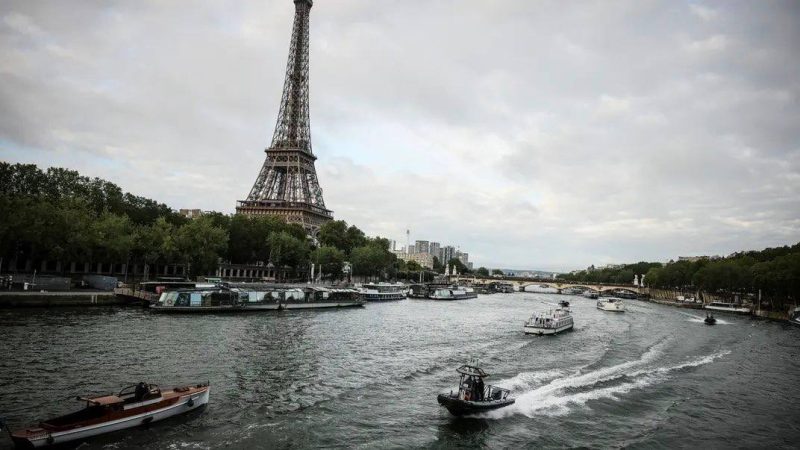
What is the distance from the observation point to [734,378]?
143 ft

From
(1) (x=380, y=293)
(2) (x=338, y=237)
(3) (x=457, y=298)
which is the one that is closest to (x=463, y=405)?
(1) (x=380, y=293)

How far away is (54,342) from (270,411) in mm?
22573

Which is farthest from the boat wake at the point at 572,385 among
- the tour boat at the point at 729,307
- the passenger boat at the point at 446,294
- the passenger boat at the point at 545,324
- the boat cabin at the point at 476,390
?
the passenger boat at the point at 446,294

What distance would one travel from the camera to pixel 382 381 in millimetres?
35219

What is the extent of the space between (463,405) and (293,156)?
145958 mm

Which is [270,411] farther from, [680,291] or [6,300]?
[680,291]

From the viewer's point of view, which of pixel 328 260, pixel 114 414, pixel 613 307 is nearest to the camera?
pixel 114 414

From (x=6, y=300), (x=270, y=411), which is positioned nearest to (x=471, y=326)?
(x=270, y=411)

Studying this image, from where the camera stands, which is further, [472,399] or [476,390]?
[476,390]

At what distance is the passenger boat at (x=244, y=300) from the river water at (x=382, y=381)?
125 inches

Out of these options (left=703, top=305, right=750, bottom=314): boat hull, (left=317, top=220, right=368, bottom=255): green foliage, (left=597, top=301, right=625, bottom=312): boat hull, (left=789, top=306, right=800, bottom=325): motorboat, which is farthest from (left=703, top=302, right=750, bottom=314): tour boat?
(left=317, top=220, right=368, bottom=255): green foliage

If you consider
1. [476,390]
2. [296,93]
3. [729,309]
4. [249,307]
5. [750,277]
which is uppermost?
[296,93]

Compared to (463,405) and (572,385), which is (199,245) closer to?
(572,385)

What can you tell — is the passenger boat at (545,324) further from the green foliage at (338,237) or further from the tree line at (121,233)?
the green foliage at (338,237)
